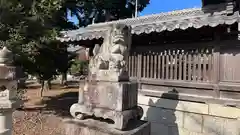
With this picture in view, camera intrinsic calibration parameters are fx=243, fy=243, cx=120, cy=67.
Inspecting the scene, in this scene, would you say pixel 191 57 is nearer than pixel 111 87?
No

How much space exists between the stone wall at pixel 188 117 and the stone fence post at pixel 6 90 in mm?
3954

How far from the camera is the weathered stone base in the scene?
451 centimetres

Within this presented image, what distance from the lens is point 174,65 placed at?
21.8 feet

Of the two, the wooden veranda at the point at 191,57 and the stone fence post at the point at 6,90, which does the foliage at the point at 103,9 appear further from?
the stone fence post at the point at 6,90

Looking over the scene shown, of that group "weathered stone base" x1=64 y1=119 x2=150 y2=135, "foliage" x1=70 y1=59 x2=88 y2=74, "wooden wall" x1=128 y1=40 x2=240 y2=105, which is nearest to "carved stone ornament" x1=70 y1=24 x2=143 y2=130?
"weathered stone base" x1=64 y1=119 x2=150 y2=135

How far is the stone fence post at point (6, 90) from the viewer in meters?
3.99

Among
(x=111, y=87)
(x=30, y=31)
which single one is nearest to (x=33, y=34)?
(x=30, y=31)

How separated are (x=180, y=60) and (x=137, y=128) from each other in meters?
2.53

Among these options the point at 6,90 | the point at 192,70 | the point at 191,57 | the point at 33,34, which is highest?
the point at 33,34

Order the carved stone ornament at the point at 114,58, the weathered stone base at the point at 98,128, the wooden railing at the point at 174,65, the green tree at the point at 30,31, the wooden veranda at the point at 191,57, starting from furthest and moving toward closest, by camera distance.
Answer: the green tree at the point at 30,31 → the wooden railing at the point at 174,65 → the wooden veranda at the point at 191,57 → the carved stone ornament at the point at 114,58 → the weathered stone base at the point at 98,128

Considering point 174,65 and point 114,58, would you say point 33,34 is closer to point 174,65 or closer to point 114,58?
point 114,58

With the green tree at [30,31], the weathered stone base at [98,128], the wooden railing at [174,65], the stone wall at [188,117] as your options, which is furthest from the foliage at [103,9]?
the weathered stone base at [98,128]

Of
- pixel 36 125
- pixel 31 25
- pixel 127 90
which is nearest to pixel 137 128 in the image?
pixel 127 90

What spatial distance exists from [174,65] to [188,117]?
1428 millimetres
